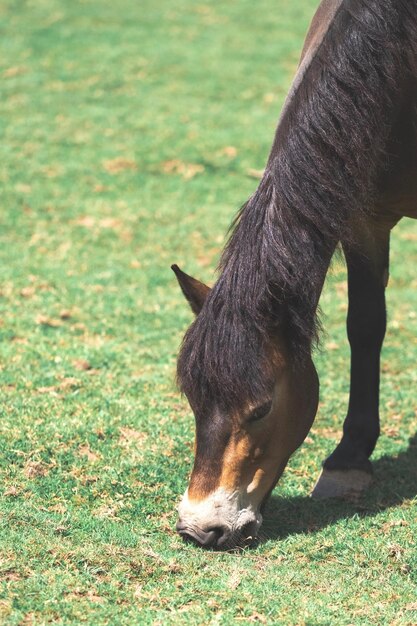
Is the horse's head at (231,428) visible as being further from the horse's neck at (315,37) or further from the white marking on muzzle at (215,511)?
the horse's neck at (315,37)

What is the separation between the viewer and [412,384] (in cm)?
657

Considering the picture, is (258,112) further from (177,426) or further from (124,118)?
(177,426)

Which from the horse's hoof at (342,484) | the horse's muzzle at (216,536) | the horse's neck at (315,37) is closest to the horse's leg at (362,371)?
the horse's hoof at (342,484)

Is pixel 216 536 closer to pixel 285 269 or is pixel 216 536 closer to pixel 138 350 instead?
pixel 285 269

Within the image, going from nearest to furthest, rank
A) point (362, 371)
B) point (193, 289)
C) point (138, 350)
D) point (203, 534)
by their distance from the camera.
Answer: point (203, 534) < point (193, 289) < point (362, 371) < point (138, 350)

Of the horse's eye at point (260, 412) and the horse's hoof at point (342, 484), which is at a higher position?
the horse's eye at point (260, 412)

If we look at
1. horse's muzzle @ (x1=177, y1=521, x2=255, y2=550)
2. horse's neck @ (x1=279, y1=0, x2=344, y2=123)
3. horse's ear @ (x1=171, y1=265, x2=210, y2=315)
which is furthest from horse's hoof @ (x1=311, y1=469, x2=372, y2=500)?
horse's neck @ (x1=279, y1=0, x2=344, y2=123)

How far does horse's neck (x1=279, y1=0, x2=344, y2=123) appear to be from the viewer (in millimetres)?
4273

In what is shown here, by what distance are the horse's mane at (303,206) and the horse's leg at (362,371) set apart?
0.94 meters

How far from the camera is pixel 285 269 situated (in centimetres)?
392

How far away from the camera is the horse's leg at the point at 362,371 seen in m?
5.00

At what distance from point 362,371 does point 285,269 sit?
155 cm

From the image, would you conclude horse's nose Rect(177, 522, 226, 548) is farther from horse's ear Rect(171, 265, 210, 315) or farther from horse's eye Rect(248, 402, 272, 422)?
horse's ear Rect(171, 265, 210, 315)

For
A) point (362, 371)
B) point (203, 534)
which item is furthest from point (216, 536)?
point (362, 371)
